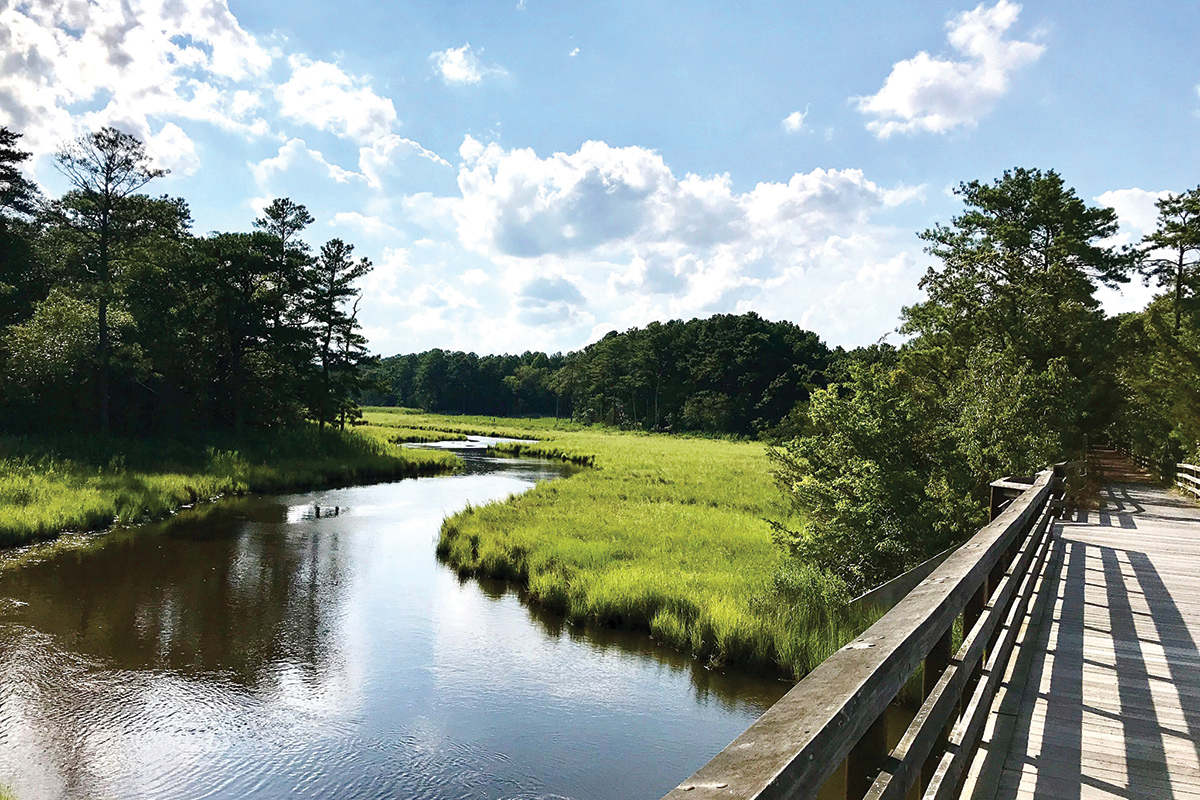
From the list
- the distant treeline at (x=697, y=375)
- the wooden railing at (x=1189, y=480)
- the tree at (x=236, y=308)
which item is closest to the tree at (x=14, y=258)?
the tree at (x=236, y=308)

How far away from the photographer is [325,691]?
9555 mm

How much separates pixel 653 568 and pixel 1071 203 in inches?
1068

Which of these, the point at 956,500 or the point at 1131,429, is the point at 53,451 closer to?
the point at 956,500

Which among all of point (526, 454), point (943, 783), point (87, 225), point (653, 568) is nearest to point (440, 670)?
point (653, 568)

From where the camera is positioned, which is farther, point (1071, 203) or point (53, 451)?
point (1071, 203)

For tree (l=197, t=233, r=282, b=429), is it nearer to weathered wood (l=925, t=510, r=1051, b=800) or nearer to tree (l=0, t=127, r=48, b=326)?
tree (l=0, t=127, r=48, b=326)

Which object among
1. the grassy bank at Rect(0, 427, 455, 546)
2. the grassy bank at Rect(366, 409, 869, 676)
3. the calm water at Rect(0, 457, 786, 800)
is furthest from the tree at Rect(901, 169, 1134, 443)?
the grassy bank at Rect(0, 427, 455, 546)

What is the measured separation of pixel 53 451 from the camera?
81.6ft

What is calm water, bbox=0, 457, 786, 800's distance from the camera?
7.47m

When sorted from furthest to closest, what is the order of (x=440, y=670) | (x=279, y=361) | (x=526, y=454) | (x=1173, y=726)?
(x=526, y=454)
(x=279, y=361)
(x=440, y=670)
(x=1173, y=726)

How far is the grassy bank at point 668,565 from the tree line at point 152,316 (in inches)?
723

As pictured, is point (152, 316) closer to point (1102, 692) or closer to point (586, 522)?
point (586, 522)

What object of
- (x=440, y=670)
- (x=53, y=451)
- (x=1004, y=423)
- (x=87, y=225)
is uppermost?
(x=87, y=225)

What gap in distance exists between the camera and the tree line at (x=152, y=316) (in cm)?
2771
